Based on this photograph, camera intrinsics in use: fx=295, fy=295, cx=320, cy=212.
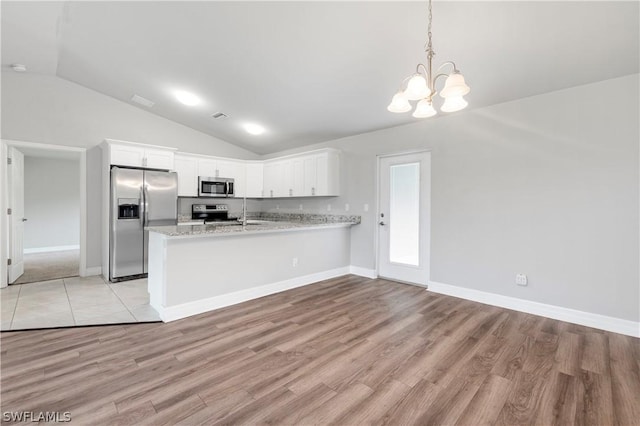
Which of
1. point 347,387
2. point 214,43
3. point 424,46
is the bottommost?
point 347,387

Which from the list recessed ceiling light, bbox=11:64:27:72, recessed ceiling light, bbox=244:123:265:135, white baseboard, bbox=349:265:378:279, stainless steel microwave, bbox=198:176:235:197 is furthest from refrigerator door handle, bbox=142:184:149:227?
white baseboard, bbox=349:265:378:279

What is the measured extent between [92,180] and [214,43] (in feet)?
11.9

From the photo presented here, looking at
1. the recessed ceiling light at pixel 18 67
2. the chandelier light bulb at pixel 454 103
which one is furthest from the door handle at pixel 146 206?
the chandelier light bulb at pixel 454 103

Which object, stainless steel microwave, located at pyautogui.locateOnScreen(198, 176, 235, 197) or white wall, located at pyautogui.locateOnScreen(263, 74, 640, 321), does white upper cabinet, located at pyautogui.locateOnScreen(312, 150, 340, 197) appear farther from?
stainless steel microwave, located at pyautogui.locateOnScreen(198, 176, 235, 197)

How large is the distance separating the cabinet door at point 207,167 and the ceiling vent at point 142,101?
1.28 m

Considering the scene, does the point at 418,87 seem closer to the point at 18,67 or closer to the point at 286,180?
the point at 286,180

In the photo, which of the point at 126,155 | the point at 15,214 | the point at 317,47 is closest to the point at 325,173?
the point at 317,47

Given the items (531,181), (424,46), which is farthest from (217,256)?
(531,181)

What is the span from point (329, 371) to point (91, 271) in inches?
193

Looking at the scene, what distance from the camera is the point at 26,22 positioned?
10.8ft

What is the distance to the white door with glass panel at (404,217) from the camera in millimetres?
4469

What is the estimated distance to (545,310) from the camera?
337 cm

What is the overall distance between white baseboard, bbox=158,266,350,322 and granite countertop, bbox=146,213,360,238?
769 mm

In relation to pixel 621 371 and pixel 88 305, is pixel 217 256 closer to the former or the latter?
pixel 88 305
